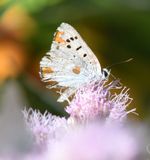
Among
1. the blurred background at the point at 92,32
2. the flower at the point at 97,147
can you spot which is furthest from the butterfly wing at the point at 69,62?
the blurred background at the point at 92,32

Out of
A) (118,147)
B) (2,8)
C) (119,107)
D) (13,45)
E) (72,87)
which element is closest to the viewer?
(118,147)

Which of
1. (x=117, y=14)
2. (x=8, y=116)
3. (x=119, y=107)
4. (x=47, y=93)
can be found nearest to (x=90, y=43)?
(x=117, y=14)

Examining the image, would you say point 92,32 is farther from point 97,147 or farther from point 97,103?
point 97,147

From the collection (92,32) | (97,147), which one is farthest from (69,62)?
(92,32)

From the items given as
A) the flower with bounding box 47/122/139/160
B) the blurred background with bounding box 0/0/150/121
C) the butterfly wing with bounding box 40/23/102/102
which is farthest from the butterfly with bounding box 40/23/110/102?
the blurred background with bounding box 0/0/150/121

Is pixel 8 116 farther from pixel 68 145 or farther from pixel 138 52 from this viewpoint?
pixel 138 52

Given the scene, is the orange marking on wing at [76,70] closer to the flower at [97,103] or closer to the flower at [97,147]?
the flower at [97,103]
